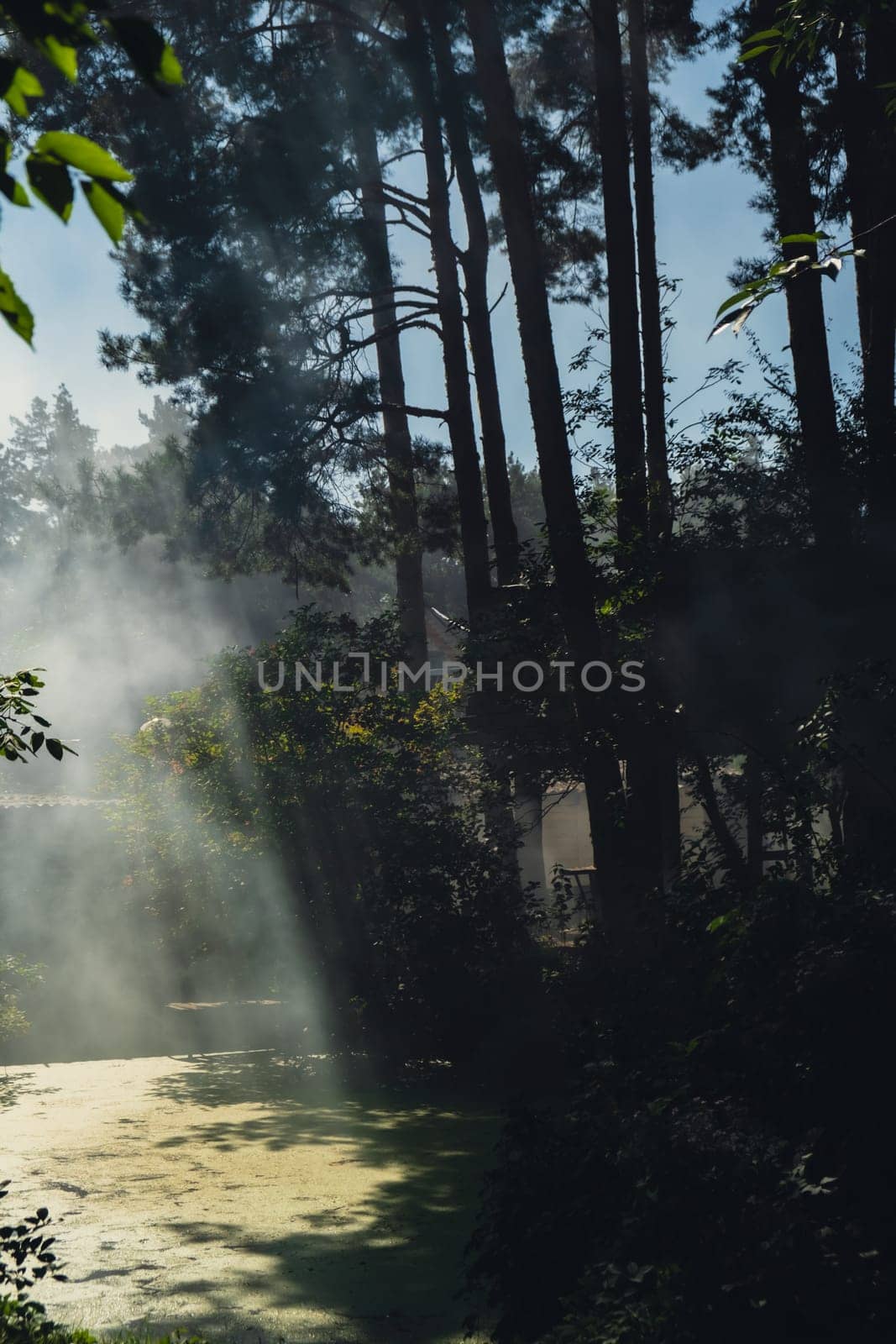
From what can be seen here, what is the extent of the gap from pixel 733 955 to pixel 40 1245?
97.5 inches

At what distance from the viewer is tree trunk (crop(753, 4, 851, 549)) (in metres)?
10.6

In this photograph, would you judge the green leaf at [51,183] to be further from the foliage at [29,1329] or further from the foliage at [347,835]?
the foliage at [347,835]

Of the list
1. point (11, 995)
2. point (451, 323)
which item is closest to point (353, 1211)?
point (11, 995)

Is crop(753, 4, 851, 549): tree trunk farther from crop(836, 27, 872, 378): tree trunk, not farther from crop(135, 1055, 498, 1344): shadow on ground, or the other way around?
crop(135, 1055, 498, 1344): shadow on ground

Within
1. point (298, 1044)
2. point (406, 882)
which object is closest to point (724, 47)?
point (406, 882)

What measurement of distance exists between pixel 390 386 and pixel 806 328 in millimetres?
9997

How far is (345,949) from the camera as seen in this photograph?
1241 centimetres

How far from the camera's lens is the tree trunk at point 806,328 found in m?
10.6

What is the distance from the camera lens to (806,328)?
11.5m

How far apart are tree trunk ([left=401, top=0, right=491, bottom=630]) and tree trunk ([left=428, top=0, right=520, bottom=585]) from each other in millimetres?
169

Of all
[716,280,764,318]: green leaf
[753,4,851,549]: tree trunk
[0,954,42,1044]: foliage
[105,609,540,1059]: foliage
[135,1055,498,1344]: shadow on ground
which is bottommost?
[135,1055,498,1344]: shadow on ground

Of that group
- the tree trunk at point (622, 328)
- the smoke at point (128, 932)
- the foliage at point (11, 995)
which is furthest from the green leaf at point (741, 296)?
the foliage at point (11, 995)

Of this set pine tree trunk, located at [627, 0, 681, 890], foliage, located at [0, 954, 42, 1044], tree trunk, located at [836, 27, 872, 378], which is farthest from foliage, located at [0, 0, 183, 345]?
foliage, located at [0, 954, 42, 1044]

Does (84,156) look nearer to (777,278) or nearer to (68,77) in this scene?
(68,77)
